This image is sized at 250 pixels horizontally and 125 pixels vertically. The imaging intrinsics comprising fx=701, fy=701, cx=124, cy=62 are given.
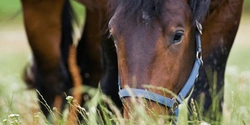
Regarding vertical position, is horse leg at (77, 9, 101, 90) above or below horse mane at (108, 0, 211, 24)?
below

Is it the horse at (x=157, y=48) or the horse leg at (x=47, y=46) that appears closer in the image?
the horse at (x=157, y=48)

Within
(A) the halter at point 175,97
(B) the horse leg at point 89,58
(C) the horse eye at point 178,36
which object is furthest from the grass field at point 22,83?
(B) the horse leg at point 89,58

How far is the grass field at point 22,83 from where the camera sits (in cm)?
363

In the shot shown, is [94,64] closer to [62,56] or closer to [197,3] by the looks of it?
[62,56]

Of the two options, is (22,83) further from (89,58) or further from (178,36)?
(178,36)

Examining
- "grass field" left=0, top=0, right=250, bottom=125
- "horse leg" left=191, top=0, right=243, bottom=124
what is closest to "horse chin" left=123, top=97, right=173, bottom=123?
"grass field" left=0, top=0, right=250, bottom=125

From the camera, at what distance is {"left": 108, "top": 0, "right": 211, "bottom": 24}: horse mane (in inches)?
132

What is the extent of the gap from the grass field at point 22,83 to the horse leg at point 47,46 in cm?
17

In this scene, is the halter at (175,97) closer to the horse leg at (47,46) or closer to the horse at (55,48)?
the horse at (55,48)

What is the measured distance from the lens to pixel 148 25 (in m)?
3.35

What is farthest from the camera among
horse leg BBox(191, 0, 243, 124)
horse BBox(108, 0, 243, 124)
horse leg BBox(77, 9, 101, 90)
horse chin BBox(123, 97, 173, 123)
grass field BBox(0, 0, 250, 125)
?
horse leg BBox(77, 9, 101, 90)

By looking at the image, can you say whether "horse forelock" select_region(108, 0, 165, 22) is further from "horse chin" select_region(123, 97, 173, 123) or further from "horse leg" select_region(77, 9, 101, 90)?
"horse leg" select_region(77, 9, 101, 90)

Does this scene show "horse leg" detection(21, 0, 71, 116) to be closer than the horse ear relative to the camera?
No

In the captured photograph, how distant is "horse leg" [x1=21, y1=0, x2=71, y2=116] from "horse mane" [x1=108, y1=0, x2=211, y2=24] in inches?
69.0
